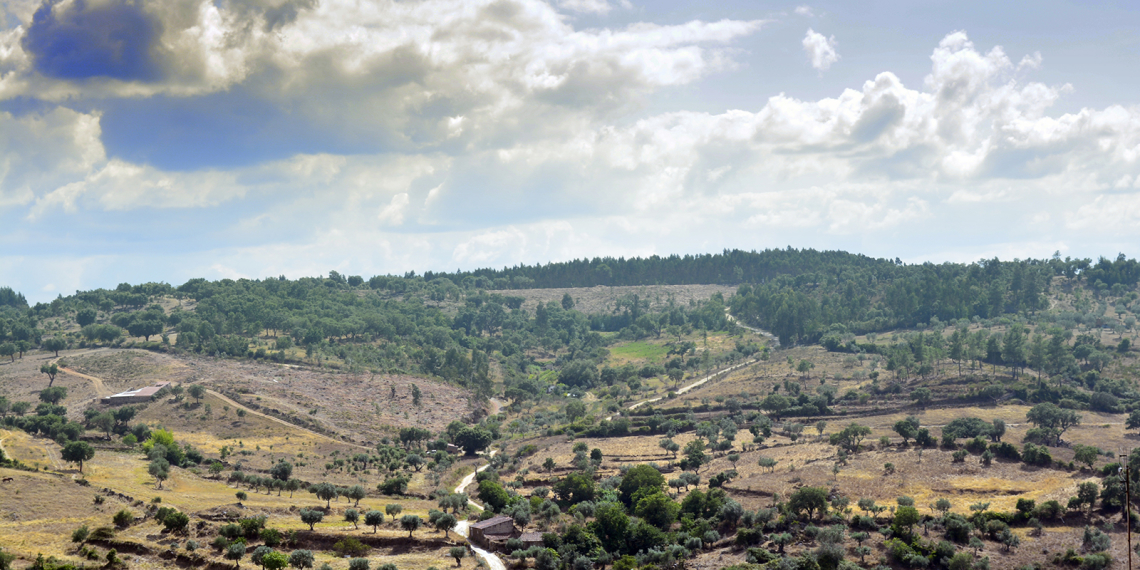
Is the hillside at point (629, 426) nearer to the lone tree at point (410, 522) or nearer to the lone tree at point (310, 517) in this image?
the lone tree at point (310, 517)

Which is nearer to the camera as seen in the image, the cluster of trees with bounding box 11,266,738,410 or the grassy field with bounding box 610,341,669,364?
the cluster of trees with bounding box 11,266,738,410

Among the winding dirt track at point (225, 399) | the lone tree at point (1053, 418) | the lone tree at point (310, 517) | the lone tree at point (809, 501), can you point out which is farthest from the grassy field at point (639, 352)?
the lone tree at point (310, 517)

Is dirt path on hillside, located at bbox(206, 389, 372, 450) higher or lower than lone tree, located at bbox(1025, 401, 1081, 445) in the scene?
lower

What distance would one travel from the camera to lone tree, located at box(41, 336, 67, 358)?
12719 centimetres

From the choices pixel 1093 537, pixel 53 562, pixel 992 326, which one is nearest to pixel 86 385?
pixel 53 562

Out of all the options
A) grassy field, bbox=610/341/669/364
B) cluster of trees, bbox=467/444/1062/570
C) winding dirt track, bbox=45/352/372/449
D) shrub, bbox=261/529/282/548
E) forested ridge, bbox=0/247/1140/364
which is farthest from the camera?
grassy field, bbox=610/341/669/364

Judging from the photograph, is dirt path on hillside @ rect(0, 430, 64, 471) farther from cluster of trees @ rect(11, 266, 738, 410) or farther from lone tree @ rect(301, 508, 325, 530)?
cluster of trees @ rect(11, 266, 738, 410)

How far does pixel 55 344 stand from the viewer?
12712 centimetres

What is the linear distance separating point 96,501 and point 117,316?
110365mm

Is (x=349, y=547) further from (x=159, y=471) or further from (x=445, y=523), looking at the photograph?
(x=159, y=471)

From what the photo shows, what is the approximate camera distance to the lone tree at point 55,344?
12719 centimetres

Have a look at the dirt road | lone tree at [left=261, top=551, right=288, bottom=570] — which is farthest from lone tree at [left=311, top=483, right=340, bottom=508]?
lone tree at [left=261, top=551, right=288, bottom=570]

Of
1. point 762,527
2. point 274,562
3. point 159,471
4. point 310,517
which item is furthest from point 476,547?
point 159,471

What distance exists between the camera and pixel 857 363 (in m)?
131
